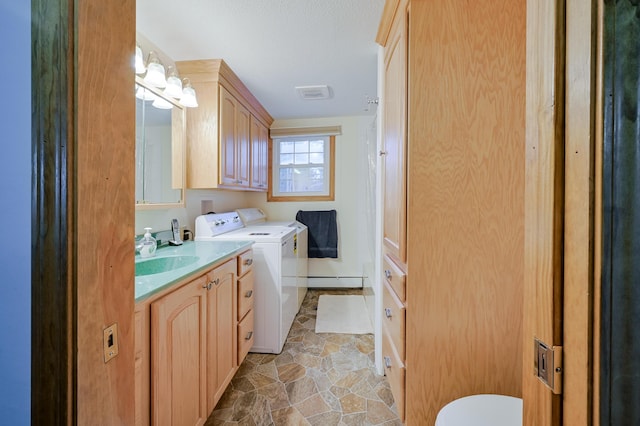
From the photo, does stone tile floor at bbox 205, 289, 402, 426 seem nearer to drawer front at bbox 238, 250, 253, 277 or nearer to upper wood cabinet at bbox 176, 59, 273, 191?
drawer front at bbox 238, 250, 253, 277

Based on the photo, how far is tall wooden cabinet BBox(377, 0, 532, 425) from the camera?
110cm

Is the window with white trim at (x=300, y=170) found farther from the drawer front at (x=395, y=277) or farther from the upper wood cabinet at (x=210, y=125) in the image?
the drawer front at (x=395, y=277)

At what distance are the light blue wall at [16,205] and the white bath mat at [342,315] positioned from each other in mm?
2262

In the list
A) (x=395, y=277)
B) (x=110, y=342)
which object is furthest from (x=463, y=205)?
(x=110, y=342)

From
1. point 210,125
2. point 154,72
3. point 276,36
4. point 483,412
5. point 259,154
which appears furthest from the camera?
point 259,154

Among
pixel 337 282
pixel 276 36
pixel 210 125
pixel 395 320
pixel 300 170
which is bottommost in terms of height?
→ pixel 337 282

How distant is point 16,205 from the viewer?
1.37ft

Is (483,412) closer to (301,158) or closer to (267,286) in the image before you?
(267,286)

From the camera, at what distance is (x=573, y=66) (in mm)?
340

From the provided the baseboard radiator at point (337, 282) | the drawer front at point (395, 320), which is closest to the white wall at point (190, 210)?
the baseboard radiator at point (337, 282)

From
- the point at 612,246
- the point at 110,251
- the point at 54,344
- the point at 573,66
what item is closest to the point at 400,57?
the point at 573,66

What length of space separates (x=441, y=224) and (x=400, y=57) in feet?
2.66

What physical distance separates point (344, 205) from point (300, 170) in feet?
A: 2.50

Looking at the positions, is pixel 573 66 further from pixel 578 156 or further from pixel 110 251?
pixel 110 251
